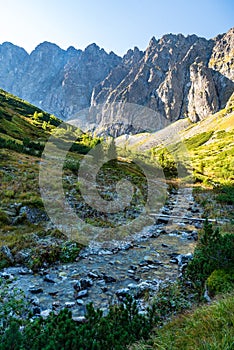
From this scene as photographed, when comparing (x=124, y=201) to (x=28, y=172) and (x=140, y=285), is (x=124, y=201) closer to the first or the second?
(x=28, y=172)

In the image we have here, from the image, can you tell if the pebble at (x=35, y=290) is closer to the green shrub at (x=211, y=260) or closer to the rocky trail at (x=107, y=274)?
the rocky trail at (x=107, y=274)

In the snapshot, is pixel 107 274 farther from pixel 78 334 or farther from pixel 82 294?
pixel 78 334

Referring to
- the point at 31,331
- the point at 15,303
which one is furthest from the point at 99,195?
the point at 31,331

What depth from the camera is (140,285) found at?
28.7 feet

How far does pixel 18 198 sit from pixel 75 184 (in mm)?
6572

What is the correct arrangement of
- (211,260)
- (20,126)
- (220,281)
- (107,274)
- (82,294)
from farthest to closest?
(20,126)
(107,274)
(82,294)
(211,260)
(220,281)

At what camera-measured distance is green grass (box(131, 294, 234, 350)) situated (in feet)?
12.5

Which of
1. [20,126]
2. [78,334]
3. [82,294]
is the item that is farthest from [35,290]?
[20,126]

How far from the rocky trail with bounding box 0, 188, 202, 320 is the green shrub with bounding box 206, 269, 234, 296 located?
6.63 ft

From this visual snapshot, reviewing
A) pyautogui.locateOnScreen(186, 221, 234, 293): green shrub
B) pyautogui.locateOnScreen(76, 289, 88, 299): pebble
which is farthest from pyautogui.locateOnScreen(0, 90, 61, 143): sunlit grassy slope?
pyautogui.locateOnScreen(186, 221, 234, 293): green shrub

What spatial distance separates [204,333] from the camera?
4270mm

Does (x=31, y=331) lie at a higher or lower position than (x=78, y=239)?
higher

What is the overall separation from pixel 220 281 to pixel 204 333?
103 inches

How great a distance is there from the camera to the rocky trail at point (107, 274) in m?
7.76
